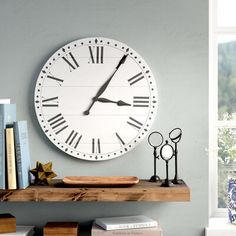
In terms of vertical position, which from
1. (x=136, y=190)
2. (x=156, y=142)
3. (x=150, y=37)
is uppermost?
(x=150, y=37)

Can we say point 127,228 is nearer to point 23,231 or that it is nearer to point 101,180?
point 101,180

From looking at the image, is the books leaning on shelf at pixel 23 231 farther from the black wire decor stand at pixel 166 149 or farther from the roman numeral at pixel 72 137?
the black wire decor stand at pixel 166 149

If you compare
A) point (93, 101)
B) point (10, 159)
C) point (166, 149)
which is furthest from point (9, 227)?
point (166, 149)

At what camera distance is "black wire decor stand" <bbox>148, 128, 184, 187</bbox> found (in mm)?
2887

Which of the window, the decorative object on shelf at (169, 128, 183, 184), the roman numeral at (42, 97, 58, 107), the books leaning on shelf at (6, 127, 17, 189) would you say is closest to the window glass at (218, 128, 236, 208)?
the window

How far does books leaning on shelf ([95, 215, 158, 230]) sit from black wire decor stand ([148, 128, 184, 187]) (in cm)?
20

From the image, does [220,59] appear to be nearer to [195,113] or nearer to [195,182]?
[195,113]

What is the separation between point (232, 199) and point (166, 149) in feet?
1.53

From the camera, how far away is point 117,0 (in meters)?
3.04

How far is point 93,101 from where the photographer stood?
9.86 ft

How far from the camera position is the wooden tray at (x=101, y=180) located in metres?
2.82

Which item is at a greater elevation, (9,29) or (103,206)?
(9,29)

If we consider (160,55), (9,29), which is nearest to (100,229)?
(160,55)

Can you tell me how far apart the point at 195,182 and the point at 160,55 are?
0.71 metres
